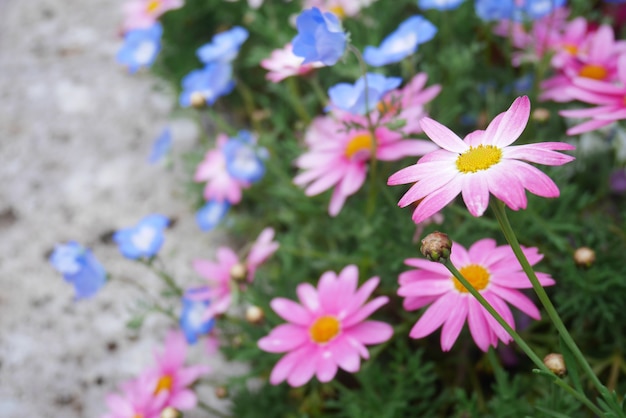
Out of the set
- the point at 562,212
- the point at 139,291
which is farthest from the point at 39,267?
the point at 562,212

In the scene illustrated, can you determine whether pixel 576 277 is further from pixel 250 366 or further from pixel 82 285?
pixel 82 285

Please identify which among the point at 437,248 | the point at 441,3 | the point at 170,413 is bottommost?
the point at 170,413

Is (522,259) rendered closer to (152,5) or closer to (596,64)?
(596,64)

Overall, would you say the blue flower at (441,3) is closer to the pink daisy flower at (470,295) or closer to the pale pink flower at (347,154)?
the pale pink flower at (347,154)

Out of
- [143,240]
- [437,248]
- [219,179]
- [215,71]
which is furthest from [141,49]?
→ [437,248]

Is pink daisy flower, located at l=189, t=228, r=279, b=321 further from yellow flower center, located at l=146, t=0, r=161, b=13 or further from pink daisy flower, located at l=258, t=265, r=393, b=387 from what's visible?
yellow flower center, located at l=146, t=0, r=161, b=13

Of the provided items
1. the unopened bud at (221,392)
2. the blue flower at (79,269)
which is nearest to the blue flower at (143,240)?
the blue flower at (79,269)
